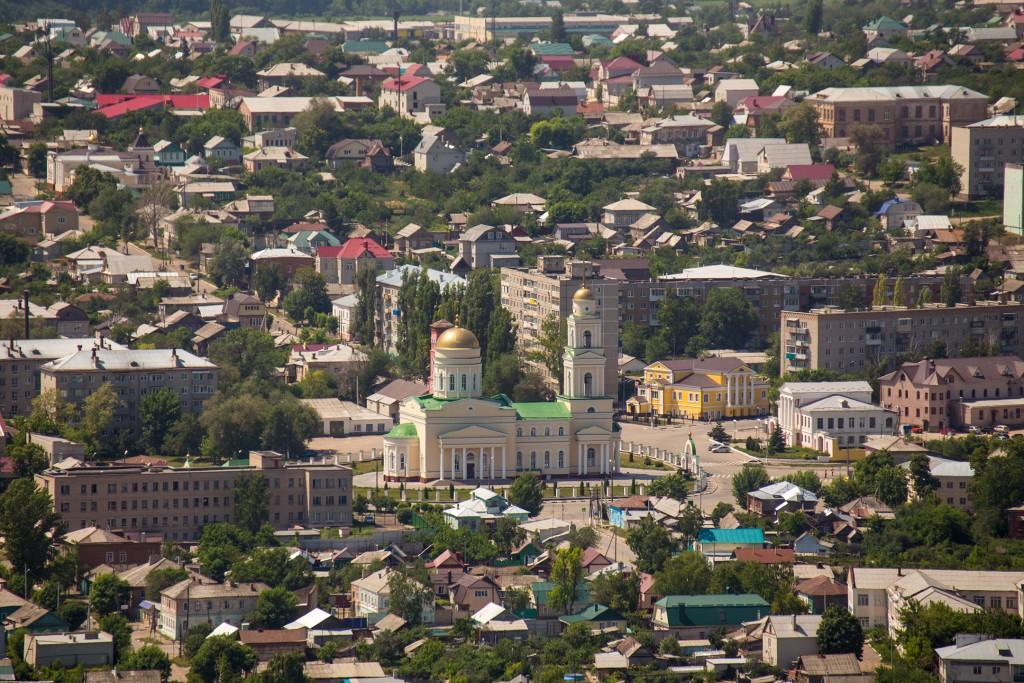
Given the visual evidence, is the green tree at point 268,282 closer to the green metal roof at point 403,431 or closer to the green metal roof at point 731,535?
the green metal roof at point 403,431

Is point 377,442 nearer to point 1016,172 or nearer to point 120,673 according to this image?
point 120,673

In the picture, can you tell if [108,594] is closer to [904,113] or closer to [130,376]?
[130,376]

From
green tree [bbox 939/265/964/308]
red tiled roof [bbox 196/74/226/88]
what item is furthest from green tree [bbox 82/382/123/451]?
red tiled roof [bbox 196/74/226/88]

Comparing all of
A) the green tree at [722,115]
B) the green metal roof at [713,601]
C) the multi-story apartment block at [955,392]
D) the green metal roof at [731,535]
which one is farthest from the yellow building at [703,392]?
the green tree at [722,115]

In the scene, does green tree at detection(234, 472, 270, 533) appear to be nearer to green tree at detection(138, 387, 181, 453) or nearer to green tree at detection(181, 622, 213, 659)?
green tree at detection(181, 622, 213, 659)

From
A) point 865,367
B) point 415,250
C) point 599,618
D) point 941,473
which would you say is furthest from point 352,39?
point 599,618
